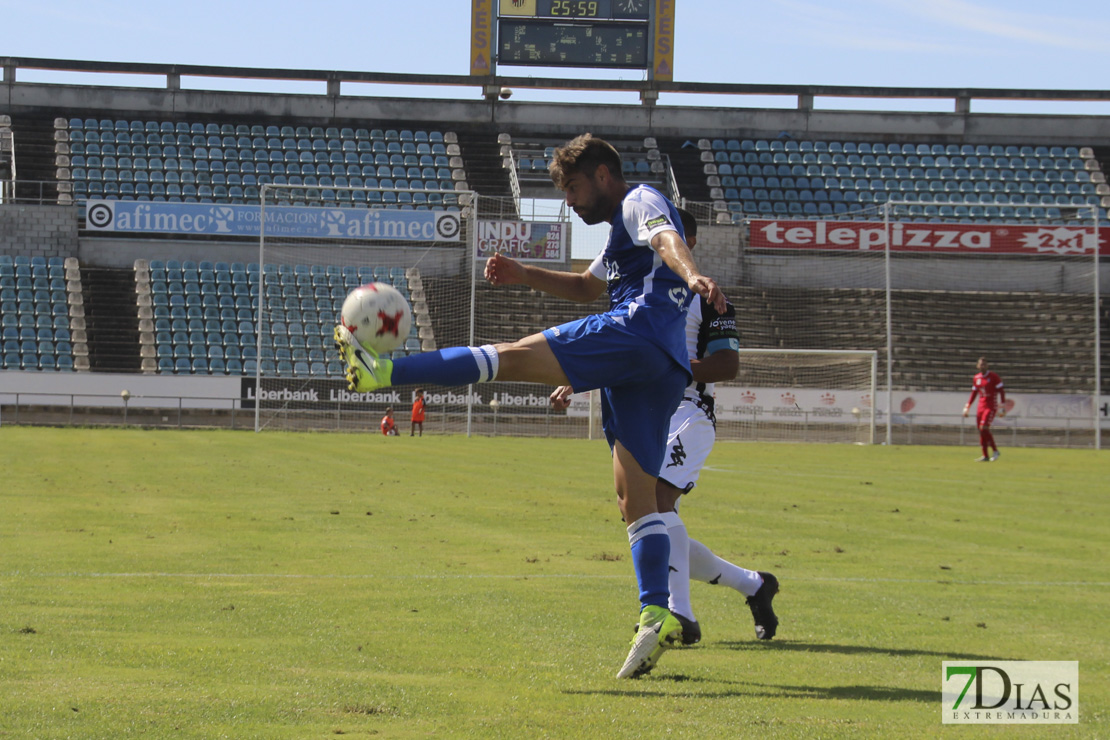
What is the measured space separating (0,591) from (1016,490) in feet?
44.6

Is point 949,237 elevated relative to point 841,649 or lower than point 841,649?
elevated

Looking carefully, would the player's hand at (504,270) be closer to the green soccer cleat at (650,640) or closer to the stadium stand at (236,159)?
the green soccer cleat at (650,640)

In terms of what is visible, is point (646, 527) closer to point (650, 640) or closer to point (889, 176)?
point (650, 640)

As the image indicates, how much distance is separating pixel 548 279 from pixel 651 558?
1504 mm

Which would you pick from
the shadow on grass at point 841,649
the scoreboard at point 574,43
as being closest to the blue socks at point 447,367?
the shadow on grass at point 841,649

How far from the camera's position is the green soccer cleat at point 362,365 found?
15.7 feet

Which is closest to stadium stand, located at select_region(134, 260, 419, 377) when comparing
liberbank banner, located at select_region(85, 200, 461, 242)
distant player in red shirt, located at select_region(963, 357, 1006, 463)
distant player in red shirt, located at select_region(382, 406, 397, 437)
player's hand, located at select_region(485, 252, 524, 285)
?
liberbank banner, located at select_region(85, 200, 461, 242)

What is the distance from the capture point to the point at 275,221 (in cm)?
3491

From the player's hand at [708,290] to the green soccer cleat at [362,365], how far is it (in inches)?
49.5

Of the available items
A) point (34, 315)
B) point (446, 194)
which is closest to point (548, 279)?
point (446, 194)

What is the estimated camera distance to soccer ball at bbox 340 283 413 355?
195 inches

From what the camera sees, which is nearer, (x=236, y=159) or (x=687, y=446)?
(x=687, y=446)

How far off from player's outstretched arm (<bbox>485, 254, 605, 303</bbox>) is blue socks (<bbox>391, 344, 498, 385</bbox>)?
925 mm

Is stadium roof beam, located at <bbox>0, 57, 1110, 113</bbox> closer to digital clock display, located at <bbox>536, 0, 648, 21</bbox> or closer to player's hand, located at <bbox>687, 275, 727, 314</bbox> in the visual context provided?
digital clock display, located at <bbox>536, 0, 648, 21</bbox>
